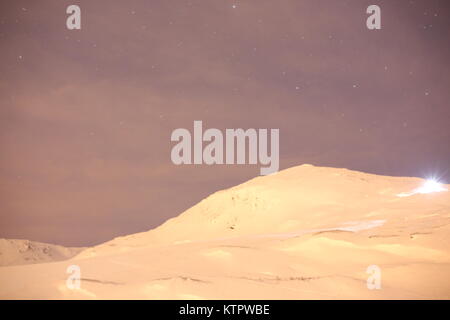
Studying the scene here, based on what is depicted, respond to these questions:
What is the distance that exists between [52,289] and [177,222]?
24.8 meters

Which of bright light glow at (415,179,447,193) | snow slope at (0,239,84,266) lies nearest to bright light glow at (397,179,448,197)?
bright light glow at (415,179,447,193)

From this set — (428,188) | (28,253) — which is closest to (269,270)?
(428,188)

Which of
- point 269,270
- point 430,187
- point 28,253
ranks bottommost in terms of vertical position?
point 28,253

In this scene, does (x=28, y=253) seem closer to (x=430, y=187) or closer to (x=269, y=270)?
(x=430, y=187)

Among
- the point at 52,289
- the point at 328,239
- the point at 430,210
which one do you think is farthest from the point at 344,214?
the point at 52,289

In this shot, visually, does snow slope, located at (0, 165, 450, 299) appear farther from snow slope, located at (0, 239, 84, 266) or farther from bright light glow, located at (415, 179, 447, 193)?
snow slope, located at (0, 239, 84, 266)

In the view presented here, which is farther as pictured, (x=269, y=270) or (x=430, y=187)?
(x=430, y=187)

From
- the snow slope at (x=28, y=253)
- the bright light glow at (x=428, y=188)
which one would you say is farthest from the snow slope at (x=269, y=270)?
the snow slope at (x=28, y=253)

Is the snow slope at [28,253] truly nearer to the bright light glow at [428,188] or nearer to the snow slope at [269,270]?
the bright light glow at [428,188]

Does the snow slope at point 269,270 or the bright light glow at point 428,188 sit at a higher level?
the bright light glow at point 428,188

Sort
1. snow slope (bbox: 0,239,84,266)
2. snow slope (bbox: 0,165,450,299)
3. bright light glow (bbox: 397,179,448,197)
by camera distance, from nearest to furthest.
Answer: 1. snow slope (bbox: 0,165,450,299)
2. bright light glow (bbox: 397,179,448,197)
3. snow slope (bbox: 0,239,84,266)

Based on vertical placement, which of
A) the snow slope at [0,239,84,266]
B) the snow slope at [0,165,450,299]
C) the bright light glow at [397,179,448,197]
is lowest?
the snow slope at [0,239,84,266]

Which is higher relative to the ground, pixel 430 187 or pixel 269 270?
pixel 430 187

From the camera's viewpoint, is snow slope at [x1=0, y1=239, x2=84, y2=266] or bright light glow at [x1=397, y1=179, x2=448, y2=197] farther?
snow slope at [x1=0, y1=239, x2=84, y2=266]
